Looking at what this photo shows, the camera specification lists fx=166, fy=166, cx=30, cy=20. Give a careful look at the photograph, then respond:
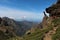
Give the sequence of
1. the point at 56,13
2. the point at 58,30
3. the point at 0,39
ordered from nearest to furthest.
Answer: the point at 58,30 < the point at 56,13 < the point at 0,39

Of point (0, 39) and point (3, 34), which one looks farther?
point (3, 34)

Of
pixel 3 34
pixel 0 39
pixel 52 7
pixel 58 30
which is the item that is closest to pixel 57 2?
pixel 52 7

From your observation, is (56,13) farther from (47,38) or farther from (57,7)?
(47,38)

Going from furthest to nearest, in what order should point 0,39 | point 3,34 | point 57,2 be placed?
point 3,34 → point 0,39 → point 57,2

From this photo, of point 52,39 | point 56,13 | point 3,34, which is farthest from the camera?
point 3,34

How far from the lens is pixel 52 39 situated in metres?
52.7

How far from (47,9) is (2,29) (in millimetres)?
73675

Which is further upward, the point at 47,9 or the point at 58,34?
the point at 47,9

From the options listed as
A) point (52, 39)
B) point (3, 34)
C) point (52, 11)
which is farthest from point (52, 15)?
point (3, 34)

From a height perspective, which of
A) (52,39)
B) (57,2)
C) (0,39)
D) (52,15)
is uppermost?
(57,2)

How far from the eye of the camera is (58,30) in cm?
5797

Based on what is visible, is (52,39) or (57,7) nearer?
(52,39)

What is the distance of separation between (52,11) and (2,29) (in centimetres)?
7959

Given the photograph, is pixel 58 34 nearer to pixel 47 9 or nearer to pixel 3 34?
pixel 47 9
